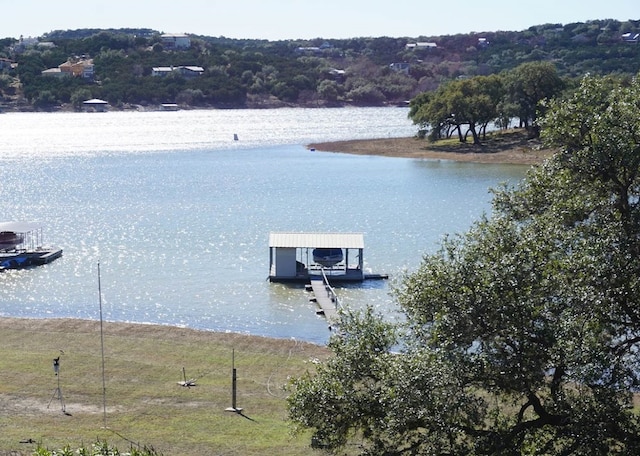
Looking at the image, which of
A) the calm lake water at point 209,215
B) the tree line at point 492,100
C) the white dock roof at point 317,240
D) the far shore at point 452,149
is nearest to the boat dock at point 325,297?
the calm lake water at point 209,215

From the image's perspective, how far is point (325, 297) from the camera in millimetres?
43531

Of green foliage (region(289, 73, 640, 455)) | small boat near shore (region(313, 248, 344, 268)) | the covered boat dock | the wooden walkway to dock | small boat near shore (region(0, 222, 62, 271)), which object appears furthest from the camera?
small boat near shore (region(0, 222, 62, 271))

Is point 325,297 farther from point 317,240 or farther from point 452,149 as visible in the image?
point 452,149

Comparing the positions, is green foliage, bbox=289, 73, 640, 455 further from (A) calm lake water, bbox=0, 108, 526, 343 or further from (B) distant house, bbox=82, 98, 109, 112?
(B) distant house, bbox=82, 98, 109, 112

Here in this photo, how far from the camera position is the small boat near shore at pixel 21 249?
2037 inches

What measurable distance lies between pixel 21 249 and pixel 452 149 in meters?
59.6

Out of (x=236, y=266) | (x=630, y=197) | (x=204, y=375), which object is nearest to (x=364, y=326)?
(x=630, y=197)

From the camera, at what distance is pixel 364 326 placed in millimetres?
19156

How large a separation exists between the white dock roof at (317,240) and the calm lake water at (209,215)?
1.90 metres

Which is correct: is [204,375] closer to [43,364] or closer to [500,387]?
[43,364]

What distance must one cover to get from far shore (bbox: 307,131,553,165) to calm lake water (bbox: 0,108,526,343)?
8.45ft

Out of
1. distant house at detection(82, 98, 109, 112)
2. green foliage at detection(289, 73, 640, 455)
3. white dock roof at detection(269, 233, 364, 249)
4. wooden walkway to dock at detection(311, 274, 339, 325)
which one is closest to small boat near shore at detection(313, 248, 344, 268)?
white dock roof at detection(269, 233, 364, 249)

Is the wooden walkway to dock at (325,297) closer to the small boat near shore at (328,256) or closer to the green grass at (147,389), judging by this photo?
the small boat near shore at (328,256)

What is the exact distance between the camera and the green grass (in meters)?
24.1
